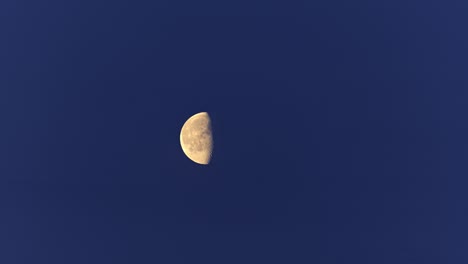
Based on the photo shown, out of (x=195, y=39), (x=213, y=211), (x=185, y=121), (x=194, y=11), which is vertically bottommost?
(x=213, y=211)

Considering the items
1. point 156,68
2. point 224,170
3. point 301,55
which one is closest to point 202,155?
point 224,170

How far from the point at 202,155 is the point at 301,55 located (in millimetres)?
1288

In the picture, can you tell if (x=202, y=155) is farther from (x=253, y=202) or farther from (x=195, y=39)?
(x=195, y=39)

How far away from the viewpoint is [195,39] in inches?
137

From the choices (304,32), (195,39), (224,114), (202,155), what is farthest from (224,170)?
(304,32)

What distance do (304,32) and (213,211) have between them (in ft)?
6.06

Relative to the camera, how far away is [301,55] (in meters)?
3.42

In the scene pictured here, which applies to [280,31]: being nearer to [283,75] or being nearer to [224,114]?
[283,75]

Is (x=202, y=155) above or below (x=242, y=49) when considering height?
below

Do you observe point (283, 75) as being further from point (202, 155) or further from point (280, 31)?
point (202, 155)

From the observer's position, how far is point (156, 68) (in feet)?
11.4

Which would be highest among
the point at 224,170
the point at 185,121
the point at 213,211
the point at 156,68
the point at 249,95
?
the point at 156,68

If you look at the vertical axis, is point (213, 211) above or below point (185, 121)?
below

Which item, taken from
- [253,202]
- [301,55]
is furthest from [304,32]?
[253,202]
